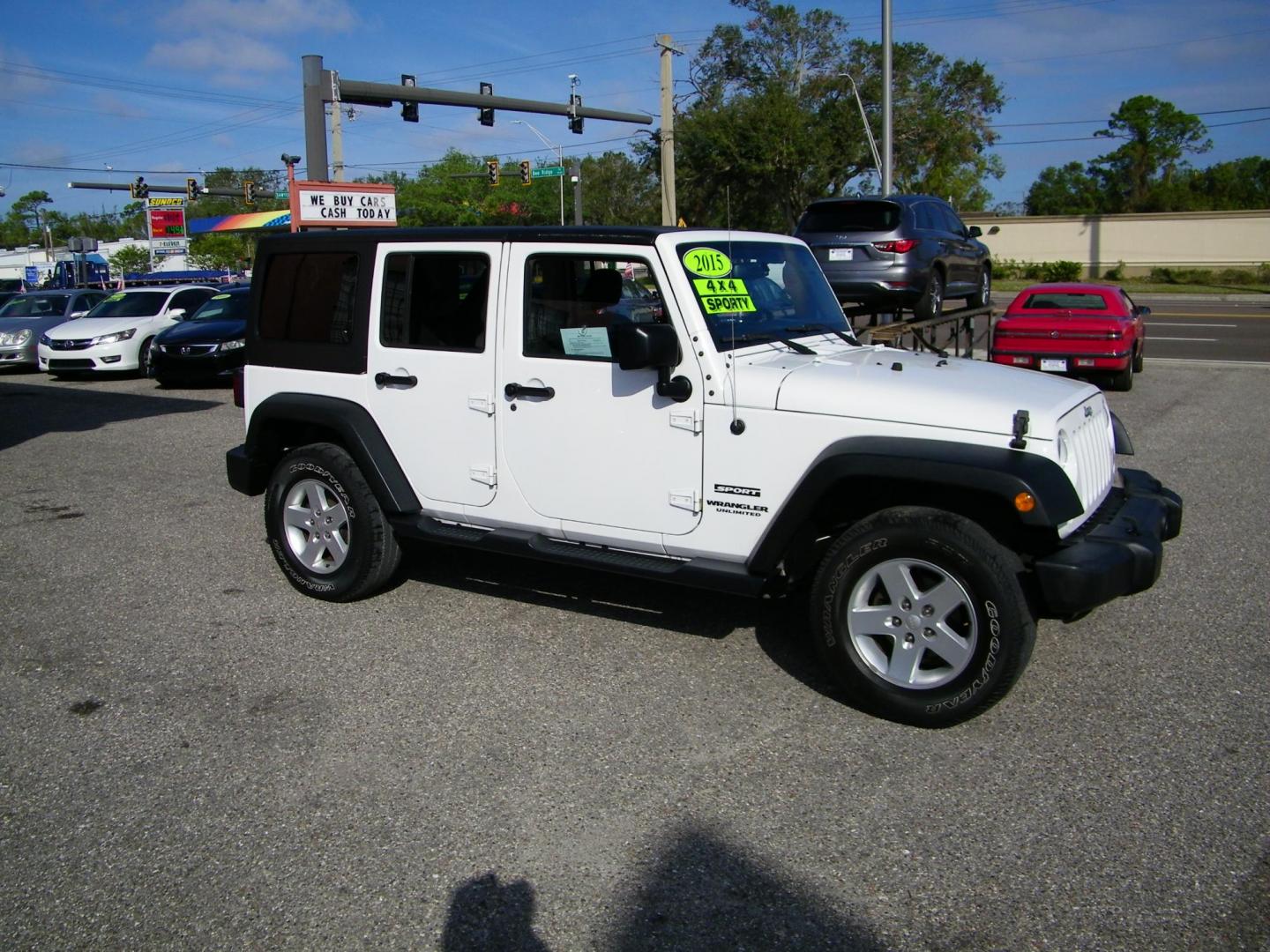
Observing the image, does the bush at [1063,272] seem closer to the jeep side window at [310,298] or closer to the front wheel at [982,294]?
the front wheel at [982,294]

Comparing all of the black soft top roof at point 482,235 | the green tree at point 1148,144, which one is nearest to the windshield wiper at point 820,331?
the black soft top roof at point 482,235

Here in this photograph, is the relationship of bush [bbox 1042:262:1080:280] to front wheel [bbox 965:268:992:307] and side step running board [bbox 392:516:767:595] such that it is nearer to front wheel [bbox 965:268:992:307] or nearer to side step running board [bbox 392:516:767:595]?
front wheel [bbox 965:268:992:307]

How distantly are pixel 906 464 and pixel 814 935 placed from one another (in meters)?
1.78

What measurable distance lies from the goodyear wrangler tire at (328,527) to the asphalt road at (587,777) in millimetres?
166

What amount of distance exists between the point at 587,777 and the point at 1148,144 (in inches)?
3070

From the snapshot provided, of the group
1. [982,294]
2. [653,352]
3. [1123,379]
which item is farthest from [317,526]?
[1123,379]

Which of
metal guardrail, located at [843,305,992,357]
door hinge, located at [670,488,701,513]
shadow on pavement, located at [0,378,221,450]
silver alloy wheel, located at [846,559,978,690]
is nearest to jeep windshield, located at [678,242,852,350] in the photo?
metal guardrail, located at [843,305,992,357]

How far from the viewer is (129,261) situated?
72.9 meters

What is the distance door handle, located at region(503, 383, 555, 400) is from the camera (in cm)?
492

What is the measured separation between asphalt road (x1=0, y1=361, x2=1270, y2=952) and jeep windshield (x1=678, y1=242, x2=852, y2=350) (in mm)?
1475

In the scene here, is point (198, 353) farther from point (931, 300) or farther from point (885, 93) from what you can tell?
point (885, 93)

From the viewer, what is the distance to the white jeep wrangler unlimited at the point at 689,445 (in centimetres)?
403

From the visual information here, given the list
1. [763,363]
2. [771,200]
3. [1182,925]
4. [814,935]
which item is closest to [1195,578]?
[763,363]

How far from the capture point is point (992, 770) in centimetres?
385
